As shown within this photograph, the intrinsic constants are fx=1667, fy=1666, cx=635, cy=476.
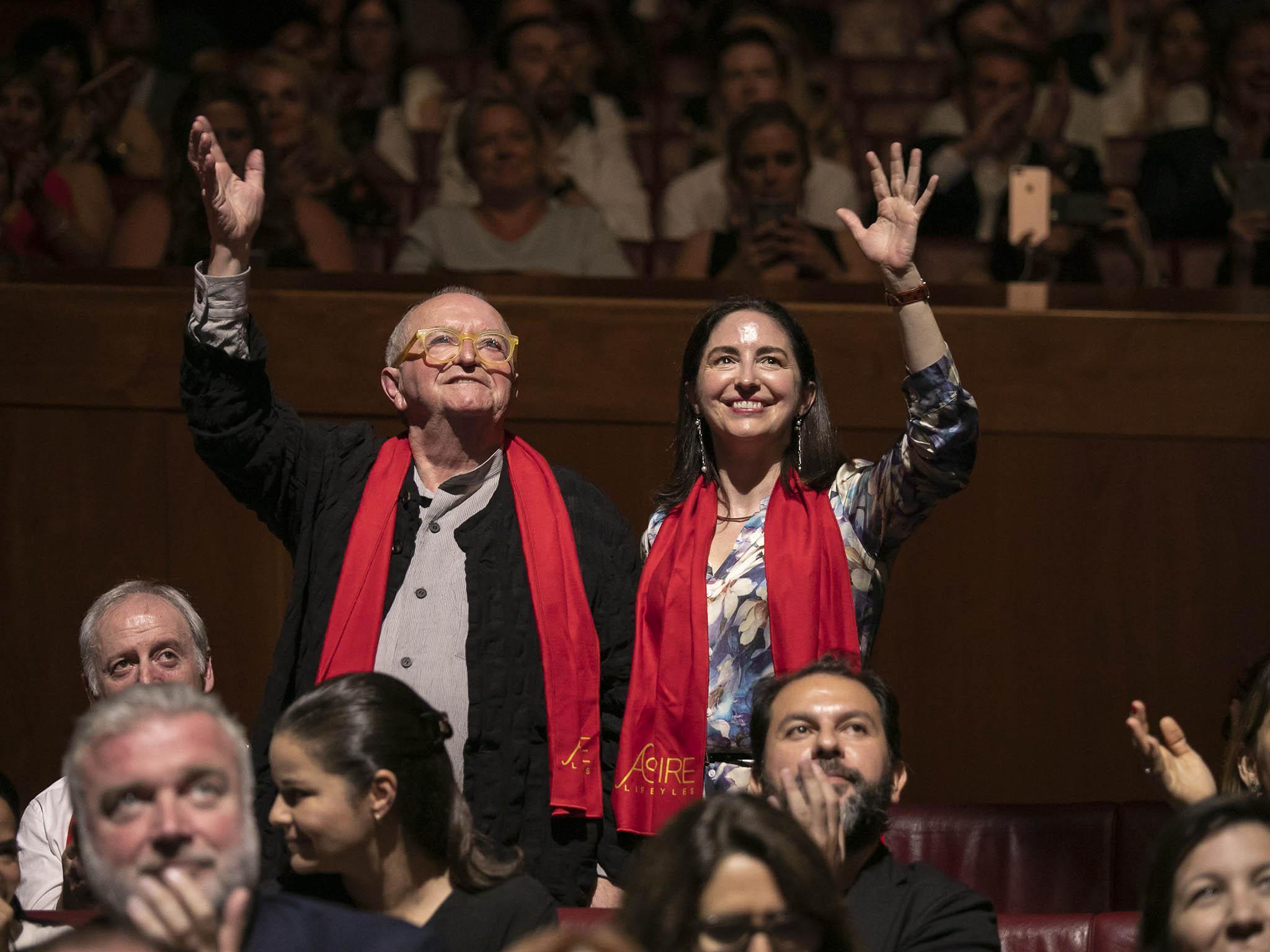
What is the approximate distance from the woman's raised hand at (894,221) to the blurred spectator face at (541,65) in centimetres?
230

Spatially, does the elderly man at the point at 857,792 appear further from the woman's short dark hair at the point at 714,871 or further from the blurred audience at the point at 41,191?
the blurred audience at the point at 41,191

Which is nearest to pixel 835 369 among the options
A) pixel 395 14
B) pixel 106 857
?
pixel 106 857

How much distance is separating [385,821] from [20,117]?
2.85m

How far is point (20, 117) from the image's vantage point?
4090 millimetres

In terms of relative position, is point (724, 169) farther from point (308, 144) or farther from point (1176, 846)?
point (1176, 846)

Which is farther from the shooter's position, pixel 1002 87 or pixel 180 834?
pixel 1002 87

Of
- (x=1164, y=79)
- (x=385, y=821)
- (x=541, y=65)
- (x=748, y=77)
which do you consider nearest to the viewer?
(x=385, y=821)

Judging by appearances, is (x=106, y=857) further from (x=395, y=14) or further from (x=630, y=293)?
(x=395, y=14)

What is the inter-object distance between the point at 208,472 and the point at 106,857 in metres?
1.83

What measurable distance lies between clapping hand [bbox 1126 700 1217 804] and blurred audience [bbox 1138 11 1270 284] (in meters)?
2.22

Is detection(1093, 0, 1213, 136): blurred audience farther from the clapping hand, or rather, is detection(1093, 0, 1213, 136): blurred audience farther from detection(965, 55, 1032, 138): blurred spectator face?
the clapping hand

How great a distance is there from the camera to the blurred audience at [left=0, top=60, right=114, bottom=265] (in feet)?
13.0

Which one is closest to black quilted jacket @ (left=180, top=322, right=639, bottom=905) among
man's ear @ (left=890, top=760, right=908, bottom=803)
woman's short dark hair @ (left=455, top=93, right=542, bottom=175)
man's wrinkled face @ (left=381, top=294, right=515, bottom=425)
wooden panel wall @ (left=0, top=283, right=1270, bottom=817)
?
man's wrinkled face @ (left=381, top=294, right=515, bottom=425)

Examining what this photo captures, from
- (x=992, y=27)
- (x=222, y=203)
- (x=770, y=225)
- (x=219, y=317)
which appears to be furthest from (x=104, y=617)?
(x=992, y=27)
